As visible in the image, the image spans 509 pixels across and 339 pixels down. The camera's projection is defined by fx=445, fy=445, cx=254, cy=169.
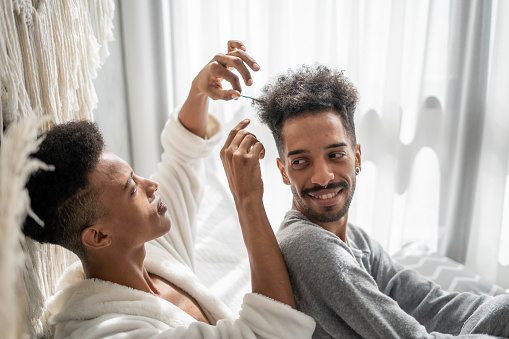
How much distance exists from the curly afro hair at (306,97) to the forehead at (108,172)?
0.38 meters

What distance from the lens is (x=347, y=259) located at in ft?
3.22

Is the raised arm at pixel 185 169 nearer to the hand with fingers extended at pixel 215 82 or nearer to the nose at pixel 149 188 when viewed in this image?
the hand with fingers extended at pixel 215 82

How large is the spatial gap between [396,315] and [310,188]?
0.33 meters

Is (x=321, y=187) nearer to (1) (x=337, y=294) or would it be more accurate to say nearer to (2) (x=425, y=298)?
(1) (x=337, y=294)

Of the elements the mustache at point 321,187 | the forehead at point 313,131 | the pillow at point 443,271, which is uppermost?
the forehead at point 313,131

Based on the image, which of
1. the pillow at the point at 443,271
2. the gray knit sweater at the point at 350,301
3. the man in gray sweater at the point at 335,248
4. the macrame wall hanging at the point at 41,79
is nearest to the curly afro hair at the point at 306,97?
the man in gray sweater at the point at 335,248

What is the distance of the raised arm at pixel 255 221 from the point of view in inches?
38.2

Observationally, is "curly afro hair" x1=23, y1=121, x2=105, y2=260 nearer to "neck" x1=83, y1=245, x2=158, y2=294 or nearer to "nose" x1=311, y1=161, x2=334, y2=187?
"neck" x1=83, y1=245, x2=158, y2=294

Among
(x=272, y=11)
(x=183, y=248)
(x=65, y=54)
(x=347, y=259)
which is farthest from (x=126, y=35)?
(x=347, y=259)

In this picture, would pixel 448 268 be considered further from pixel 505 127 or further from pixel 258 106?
pixel 258 106

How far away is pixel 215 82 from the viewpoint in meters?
1.30

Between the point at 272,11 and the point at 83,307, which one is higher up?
the point at 272,11

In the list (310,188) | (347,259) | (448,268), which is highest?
(310,188)

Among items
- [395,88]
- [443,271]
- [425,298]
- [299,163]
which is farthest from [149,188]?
[395,88]
